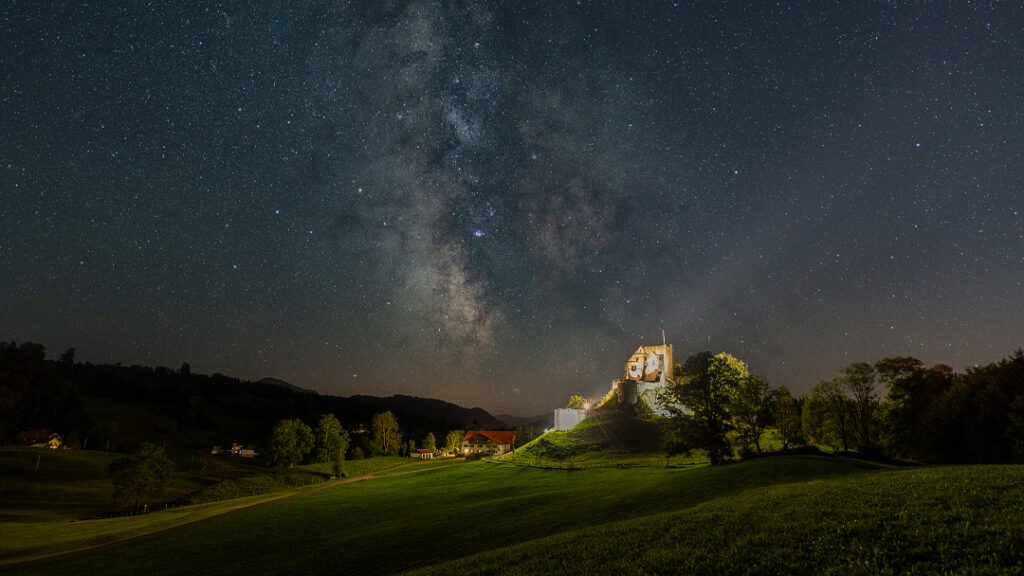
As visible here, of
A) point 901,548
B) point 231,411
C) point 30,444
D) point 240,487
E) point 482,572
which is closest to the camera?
point 901,548

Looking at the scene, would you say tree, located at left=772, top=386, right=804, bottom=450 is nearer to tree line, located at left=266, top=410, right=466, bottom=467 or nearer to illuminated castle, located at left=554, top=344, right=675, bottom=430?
illuminated castle, located at left=554, top=344, right=675, bottom=430

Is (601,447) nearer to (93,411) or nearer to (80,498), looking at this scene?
(80,498)

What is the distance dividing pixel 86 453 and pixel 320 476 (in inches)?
2140

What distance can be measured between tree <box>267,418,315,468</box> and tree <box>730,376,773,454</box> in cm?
8569

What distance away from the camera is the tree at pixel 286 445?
311 feet

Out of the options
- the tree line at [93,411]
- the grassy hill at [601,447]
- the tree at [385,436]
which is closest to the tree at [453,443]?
the tree at [385,436]

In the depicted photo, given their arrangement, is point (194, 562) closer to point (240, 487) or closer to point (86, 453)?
point (240, 487)

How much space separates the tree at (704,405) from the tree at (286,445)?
7949 cm

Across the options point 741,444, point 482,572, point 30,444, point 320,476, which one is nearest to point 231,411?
point 30,444

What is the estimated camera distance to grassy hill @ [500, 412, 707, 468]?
66.4 metres

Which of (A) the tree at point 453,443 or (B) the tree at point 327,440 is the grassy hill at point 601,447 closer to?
(B) the tree at point 327,440

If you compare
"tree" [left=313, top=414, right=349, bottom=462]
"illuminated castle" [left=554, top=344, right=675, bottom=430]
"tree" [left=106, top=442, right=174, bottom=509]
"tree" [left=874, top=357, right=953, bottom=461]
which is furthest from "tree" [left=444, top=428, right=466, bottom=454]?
"tree" [left=874, top=357, right=953, bottom=461]

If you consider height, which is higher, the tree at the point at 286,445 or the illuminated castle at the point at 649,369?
the illuminated castle at the point at 649,369

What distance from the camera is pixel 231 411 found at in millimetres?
194625
